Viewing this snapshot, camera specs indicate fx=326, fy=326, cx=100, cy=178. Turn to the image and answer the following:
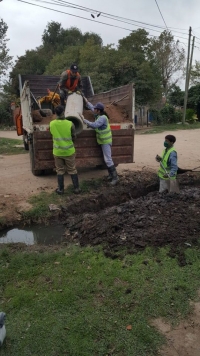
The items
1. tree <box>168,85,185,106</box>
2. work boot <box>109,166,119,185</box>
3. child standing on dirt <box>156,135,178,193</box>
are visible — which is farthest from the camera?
tree <box>168,85,185,106</box>

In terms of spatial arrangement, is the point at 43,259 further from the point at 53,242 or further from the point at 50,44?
the point at 50,44

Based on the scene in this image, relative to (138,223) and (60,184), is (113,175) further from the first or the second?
(138,223)

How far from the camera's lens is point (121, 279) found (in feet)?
10.8

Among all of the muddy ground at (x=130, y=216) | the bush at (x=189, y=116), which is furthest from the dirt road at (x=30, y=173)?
the bush at (x=189, y=116)

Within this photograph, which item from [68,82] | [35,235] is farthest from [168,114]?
[35,235]

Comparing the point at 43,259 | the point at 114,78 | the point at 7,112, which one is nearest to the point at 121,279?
the point at 43,259

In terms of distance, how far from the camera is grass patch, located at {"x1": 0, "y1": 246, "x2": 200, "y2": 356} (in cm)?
251

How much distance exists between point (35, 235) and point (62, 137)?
1906 mm

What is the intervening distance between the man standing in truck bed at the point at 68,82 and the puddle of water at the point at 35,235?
3414 millimetres

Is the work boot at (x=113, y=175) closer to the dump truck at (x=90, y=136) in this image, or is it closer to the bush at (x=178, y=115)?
the dump truck at (x=90, y=136)

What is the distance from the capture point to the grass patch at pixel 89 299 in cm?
251

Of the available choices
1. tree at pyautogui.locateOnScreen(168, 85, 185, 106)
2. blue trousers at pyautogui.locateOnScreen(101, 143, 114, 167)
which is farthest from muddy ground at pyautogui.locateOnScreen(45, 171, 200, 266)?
tree at pyautogui.locateOnScreen(168, 85, 185, 106)

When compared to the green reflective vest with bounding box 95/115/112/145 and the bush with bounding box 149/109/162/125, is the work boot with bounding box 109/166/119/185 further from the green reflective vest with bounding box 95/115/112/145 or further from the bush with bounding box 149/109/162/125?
the bush with bounding box 149/109/162/125

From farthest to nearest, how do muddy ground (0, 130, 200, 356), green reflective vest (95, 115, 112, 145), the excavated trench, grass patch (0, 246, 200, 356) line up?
green reflective vest (95, 115, 112, 145) → the excavated trench → muddy ground (0, 130, 200, 356) → grass patch (0, 246, 200, 356)
